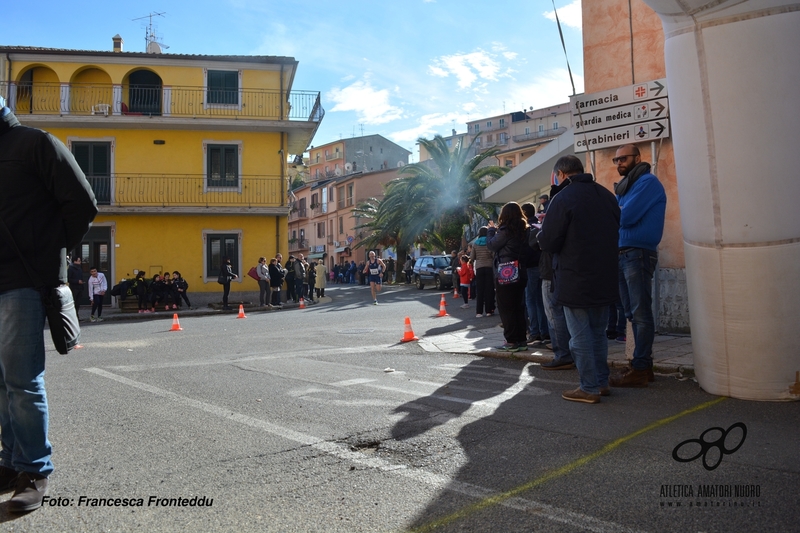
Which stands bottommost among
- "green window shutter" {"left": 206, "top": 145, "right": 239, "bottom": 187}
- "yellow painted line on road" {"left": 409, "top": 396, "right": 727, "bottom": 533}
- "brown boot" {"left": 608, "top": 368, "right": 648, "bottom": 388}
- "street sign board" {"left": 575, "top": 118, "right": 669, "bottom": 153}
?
"yellow painted line on road" {"left": 409, "top": 396, "right": 727, "bottom": 533}

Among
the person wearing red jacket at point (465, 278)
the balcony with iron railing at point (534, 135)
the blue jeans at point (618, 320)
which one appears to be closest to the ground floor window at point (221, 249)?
the person wearing red jacket at point (465, 278)

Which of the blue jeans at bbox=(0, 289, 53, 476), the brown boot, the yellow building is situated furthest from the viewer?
the yellow building

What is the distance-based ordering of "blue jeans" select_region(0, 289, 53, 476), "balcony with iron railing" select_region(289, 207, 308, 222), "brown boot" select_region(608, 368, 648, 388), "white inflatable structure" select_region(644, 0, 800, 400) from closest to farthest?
"blue jeans" select_region(0, 289, 53, 476) < "white inflatable structure" select_region(644, 0, 800, 400) < "brown boot" select_region(608, 368, 648, 388) < "balcony with iron railing" select_region(289, 207, 308, 222)

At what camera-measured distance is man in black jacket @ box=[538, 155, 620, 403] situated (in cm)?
540

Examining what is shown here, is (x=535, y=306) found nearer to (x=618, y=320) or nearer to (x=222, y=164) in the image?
(x=618, y=320)

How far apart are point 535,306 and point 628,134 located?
106 inches

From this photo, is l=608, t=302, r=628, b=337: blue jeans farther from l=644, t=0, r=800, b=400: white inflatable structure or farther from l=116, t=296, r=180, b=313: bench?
l=116, t=296, r=180, b=313: bench

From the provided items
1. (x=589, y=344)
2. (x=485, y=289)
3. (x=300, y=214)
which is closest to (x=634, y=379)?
(x=589, y=344)

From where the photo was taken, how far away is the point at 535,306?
29.4 feet

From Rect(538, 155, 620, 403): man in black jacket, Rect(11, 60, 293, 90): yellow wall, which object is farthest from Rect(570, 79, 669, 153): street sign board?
Rect(11, 60, 293, 90): yellow wall

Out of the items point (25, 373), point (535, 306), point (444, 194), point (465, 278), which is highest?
point (444, 194)

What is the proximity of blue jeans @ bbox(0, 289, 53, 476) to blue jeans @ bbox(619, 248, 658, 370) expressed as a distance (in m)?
4.76

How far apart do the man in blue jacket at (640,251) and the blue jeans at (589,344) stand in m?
0.59

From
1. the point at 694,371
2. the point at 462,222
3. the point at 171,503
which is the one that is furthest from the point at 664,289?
the point at 462,222
